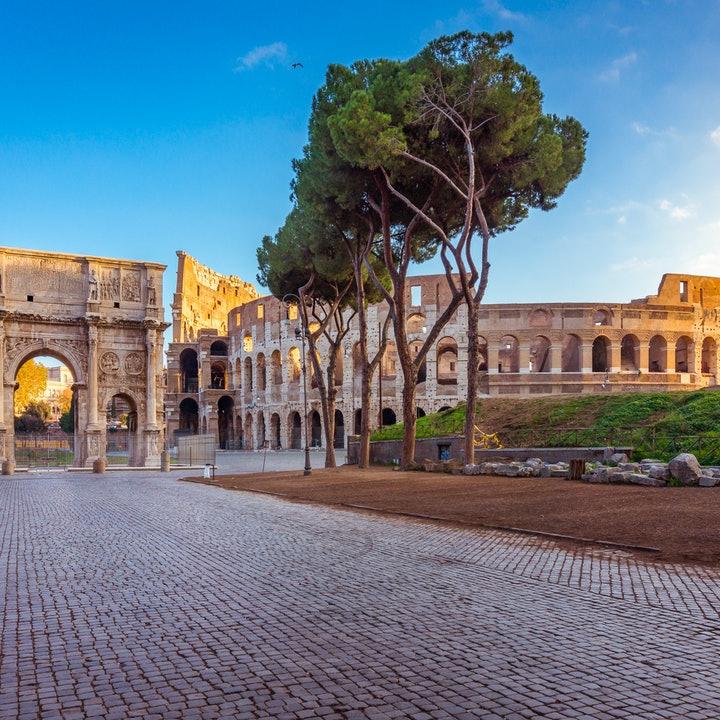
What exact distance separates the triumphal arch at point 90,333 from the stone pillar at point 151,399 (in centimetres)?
4

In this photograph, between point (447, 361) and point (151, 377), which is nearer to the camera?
point (151, 377)

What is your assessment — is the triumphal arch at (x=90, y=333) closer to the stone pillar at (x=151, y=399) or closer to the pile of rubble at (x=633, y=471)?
the stone pillar at (x=151, y=399)

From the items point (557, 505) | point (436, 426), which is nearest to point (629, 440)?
point (557, 505)

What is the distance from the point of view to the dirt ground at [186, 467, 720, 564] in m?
8.05

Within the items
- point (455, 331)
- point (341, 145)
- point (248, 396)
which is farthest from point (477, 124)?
point (248, 396)

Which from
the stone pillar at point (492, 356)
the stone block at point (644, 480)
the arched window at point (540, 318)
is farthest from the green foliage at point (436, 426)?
the arched window at point (540, 318)

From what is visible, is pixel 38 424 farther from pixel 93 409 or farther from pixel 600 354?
pixel 600 354

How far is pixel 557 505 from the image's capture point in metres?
11.0

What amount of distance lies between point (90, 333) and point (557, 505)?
25049 mm

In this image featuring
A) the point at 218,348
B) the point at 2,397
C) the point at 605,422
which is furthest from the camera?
the point at 218,348

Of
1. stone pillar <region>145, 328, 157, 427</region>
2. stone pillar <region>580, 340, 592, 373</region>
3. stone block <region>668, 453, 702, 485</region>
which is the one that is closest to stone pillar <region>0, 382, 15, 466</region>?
stone pillar <region>145, 328, 157, 427</region>

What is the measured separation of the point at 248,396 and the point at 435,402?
18.3m

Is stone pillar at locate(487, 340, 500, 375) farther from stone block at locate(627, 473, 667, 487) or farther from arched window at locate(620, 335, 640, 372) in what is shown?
stone block at locate(627, 473, 667, 487)

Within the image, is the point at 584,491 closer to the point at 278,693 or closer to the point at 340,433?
the point at 278,693
